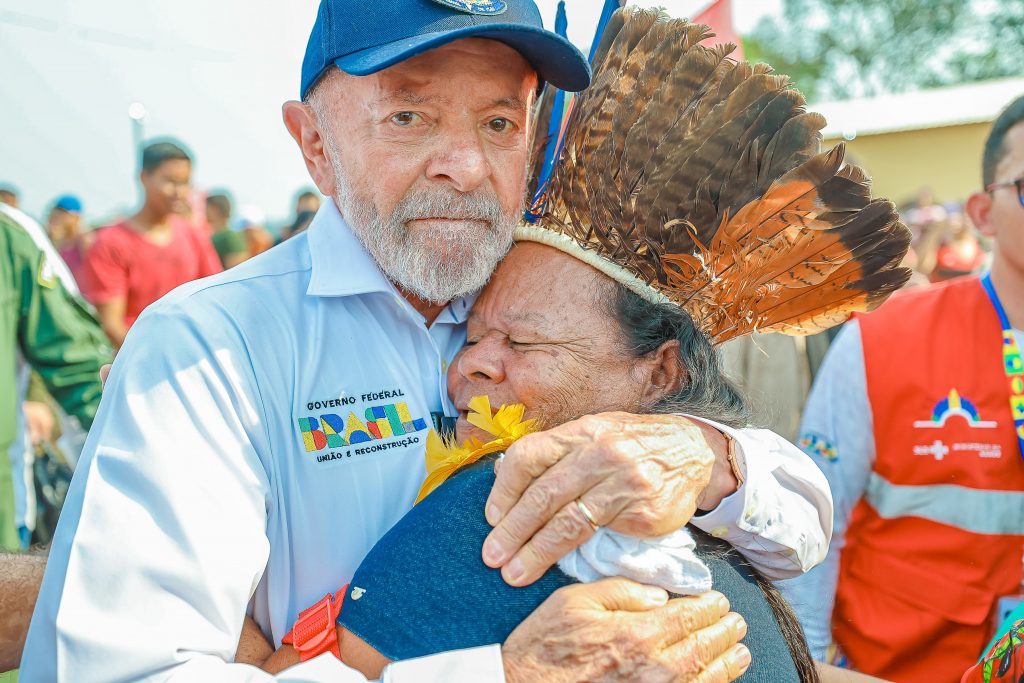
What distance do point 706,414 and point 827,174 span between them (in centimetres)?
59

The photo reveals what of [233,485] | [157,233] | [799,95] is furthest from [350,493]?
[157,233]

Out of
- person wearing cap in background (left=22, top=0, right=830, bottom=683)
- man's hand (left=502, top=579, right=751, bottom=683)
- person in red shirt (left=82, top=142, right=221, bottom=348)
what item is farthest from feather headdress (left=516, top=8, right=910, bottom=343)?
person in red shirt (left=82, top=142, right=221, bottom=348)

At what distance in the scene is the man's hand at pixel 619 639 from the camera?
129 cm

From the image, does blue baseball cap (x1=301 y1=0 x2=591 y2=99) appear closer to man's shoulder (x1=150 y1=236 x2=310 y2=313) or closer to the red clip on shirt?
man's shoulder (x1=150 y1=236 x2=310 y2=313)

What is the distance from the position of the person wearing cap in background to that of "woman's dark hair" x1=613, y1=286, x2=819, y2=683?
0.18 metres

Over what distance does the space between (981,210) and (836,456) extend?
3.69 feet

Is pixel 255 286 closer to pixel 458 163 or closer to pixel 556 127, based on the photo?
pixel 458 163

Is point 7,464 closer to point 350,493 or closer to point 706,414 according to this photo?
point 350,493

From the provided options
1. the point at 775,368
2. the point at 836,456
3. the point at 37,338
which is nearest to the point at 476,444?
the point at 836,456

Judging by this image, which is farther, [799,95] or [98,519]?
[799,95]

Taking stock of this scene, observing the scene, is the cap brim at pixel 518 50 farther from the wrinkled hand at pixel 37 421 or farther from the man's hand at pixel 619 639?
the wrinkled hand at pixel 37 421

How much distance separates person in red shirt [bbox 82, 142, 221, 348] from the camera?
5.34 metres

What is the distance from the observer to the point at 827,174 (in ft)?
5.98

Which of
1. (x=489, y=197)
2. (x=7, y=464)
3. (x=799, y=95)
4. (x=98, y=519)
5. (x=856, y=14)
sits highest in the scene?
(x=856, y=14)
